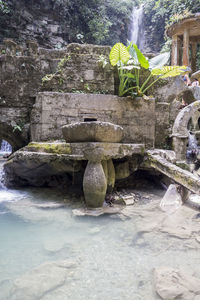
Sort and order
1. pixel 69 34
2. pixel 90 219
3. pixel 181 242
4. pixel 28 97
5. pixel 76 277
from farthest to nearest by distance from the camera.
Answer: pixel 69 34 < pixel 28 97 < pixel 90 219 < pixel 181 242 < pixel 76 277

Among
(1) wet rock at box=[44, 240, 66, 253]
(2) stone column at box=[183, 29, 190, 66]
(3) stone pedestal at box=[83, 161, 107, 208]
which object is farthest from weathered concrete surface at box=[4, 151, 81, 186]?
(2) stone column at box=[183, 29, 190, 66]

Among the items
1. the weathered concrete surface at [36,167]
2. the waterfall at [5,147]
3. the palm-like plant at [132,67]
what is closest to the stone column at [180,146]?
the palm-like plant at [132,67]

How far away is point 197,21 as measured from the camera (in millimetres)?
14414

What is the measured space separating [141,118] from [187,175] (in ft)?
6.77

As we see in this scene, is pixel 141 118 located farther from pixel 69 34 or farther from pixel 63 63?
pixel 69 34

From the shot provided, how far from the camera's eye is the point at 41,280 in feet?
5.91

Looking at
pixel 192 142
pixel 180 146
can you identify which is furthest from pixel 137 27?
pixel 180 146

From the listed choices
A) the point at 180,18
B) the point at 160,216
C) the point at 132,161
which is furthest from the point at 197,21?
the point at 160,216

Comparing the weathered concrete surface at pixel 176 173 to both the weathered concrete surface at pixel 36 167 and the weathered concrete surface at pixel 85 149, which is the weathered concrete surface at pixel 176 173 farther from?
the weathered concrete surface at pixel 36 167

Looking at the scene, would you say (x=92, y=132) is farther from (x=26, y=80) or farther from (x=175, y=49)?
(x=175, y=49)

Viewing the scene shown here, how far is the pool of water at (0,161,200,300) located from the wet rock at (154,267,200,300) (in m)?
0.07

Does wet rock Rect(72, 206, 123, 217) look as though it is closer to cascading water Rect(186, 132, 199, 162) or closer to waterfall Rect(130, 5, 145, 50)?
cascading water Rect(186, 132, 199, 162)

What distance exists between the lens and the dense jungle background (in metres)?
16.1

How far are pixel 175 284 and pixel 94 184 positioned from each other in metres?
1.93
